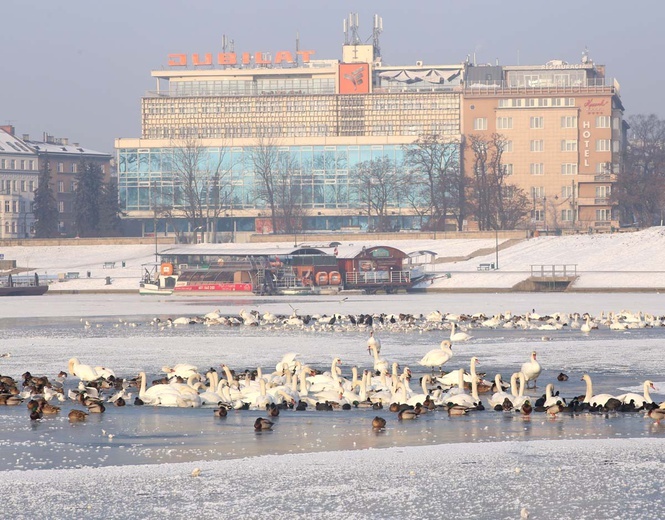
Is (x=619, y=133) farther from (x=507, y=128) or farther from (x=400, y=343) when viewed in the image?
(x=400, y=343)

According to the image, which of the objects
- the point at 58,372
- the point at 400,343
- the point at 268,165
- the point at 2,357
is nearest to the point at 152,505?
the point at 58,372

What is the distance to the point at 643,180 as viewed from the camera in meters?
123

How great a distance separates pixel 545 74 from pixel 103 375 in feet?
478

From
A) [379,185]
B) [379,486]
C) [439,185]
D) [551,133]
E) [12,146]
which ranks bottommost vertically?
[379,486]

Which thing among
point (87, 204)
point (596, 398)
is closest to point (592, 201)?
point (87, 204)

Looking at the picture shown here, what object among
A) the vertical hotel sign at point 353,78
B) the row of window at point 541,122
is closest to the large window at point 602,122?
the row of window at point 541,122

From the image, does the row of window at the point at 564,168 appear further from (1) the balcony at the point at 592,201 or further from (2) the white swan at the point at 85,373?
(2) the white swan at the point at 85,373

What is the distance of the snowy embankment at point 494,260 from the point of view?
3081 inches

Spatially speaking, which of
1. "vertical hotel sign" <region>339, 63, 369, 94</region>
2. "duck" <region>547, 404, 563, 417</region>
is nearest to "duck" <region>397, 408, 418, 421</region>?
"duck" <region>547, 404, 563, 417</region>

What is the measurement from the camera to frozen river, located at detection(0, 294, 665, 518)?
703 inches

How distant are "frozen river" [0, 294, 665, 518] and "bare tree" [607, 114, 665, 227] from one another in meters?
79.5

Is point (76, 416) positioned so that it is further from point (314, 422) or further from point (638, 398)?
point (638, 398)

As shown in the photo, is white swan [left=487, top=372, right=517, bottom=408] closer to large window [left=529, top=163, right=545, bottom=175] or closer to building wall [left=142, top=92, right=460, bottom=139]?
large window [left=529, top=163, right=545, bottom=175]

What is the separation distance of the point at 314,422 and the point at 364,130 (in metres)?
149
